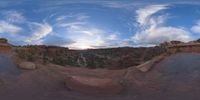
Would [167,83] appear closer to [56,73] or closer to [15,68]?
[56,73]

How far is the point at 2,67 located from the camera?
15.4 metres

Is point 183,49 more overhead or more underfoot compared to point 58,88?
more overhead

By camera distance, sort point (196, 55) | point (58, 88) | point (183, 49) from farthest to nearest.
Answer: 1. point (183, 49)
2. point (196, 55)
3. point (58, 88)

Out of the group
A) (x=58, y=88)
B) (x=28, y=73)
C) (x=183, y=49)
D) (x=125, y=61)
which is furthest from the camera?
(x=125, y=61)

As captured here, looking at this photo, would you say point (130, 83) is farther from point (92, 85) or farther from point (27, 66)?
point (27, 66)

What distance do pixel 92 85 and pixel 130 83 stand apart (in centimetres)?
195

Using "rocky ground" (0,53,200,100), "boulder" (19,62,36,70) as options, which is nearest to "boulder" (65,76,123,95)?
"rocky ground" (0,53,200,100)

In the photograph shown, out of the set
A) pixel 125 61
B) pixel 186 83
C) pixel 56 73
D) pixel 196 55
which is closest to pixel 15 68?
pixel 56 73

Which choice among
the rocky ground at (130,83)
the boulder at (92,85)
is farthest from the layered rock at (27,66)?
the boulder at (92,85)

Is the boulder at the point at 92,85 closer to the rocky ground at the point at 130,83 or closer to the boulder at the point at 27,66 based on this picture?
the rocky ground at the point at 130,83

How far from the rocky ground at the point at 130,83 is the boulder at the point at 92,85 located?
0.22m

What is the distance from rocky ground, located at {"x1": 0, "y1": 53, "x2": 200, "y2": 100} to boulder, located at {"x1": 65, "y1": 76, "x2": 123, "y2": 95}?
222mm

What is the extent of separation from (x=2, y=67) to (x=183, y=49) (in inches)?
381

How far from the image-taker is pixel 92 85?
1379 centimetres
